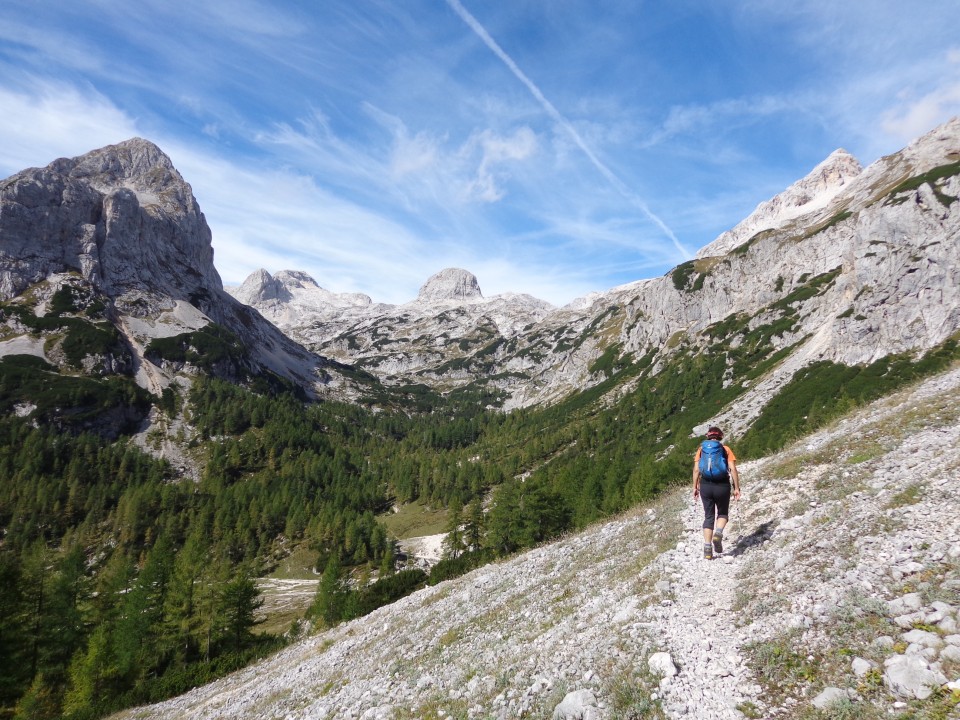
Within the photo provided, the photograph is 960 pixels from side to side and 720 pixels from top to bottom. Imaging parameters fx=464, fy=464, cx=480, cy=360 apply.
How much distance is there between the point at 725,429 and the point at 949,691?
118m

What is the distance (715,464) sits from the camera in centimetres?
1406

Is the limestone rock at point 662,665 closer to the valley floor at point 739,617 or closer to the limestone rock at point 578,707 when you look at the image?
the valley floor at point 739,617

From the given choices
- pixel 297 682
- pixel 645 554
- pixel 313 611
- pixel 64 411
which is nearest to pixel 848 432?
pixel 645 554

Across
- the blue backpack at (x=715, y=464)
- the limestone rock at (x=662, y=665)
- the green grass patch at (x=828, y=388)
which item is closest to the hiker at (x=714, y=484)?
the blue backpack at (x=715, y=464)

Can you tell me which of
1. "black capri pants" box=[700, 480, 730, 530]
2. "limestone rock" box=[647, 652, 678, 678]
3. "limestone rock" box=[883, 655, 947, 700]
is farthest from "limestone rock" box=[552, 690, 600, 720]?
"black capri pants" box=[700, 480, 730, 530]

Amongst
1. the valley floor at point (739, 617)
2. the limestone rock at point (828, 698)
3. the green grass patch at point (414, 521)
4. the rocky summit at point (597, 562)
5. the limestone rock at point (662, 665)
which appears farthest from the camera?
the green grass patch at point (414, 521)

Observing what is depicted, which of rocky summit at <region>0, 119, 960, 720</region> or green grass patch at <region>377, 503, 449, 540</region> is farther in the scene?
green grass patch at <region>377, 503, 449, 540</region>

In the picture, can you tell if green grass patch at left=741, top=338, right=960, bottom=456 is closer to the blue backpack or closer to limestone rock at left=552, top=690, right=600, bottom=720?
the blue backpack

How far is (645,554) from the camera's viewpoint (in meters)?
17.4

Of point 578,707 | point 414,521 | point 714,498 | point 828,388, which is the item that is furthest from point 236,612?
point 828,388

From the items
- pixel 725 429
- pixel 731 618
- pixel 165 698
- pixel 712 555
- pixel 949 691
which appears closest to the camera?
pixel 949 691

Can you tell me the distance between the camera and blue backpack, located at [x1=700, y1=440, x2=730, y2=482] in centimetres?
1401

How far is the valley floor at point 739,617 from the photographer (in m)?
7.50

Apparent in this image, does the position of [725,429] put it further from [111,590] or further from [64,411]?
[64,411]
